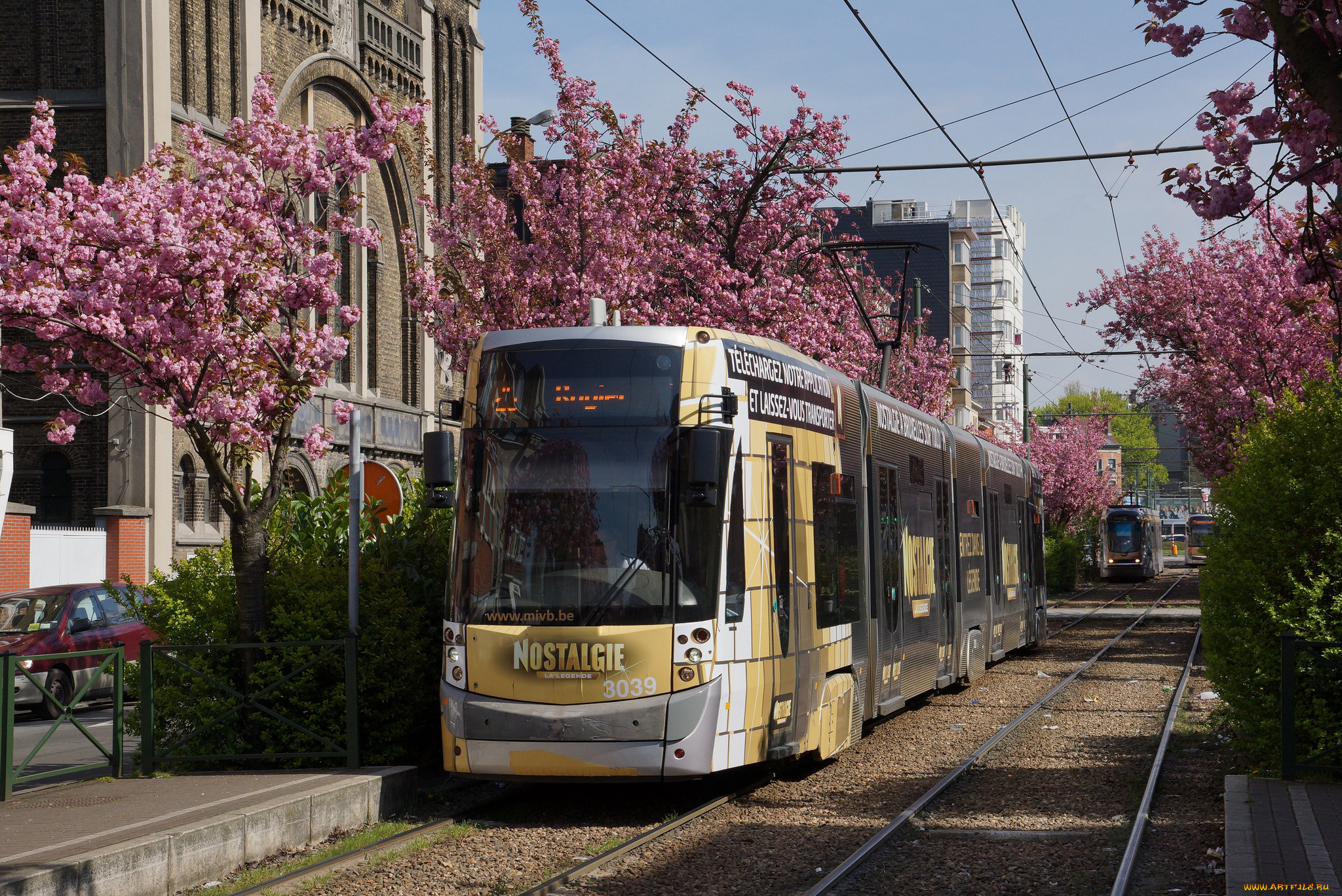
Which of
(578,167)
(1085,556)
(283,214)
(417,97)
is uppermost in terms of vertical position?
(417,97)

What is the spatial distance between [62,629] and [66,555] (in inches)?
244

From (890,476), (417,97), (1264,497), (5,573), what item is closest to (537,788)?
(890,476)

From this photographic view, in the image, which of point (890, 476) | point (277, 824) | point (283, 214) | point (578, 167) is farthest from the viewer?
point (578, 167)

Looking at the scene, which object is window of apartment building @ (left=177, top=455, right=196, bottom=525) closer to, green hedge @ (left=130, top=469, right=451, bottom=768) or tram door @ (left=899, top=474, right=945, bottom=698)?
green hedge @ (left=130, top=469, right=451, bottom=768)

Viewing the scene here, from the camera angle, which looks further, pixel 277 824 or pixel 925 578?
pixel 925 578

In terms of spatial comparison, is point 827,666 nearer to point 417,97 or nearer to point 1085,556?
point 417,97

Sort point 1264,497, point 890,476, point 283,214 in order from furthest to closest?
point 890,476 < point 283,214 < point 1264,497

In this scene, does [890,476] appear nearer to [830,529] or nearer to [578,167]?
[830,529]

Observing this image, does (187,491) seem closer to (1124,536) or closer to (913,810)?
(913,810)

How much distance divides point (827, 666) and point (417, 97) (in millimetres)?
27458

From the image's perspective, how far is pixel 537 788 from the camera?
37.7 ft

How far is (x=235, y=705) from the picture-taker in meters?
11.4

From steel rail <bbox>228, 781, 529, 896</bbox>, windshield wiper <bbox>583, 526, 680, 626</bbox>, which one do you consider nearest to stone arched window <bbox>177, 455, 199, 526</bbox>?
steel rail <bbox>228, 781, 529, 896</bbox>

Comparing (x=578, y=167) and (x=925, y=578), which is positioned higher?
(x=578, y=167)
